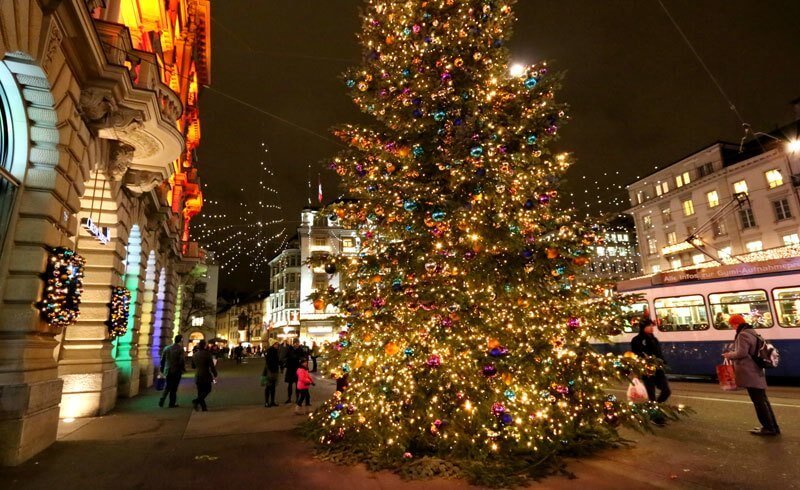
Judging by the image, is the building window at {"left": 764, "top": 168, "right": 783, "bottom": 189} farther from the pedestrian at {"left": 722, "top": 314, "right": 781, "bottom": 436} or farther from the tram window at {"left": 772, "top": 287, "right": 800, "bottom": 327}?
the pedestrian at {"left": 722, "top": 314, "right": 781, "bottom": 436}

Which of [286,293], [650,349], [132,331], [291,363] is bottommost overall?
[291,363]

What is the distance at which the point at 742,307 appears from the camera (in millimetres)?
14320

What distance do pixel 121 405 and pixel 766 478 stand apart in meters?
13.9

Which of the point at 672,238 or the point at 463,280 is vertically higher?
the point at 672,238

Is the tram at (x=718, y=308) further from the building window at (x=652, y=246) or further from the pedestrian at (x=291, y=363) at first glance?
the building window at (x=652, y=246)

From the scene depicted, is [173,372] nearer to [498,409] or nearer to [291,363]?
[291,363]

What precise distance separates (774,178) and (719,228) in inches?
227

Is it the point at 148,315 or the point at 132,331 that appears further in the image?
the point at 148,315

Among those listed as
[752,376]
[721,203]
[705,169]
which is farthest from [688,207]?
[752,376]

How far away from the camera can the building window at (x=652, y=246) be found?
1809 inches

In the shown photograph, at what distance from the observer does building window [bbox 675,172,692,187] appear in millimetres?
42631

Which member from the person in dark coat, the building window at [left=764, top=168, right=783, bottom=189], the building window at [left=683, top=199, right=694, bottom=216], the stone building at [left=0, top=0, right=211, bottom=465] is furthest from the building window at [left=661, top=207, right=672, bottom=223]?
the stone building at [left=0, top=0, right=211, bottom=465]

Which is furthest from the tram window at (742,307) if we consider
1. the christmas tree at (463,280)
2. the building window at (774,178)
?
the building window at (774,178)

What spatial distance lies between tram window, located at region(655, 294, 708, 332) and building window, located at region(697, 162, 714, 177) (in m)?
30.6
